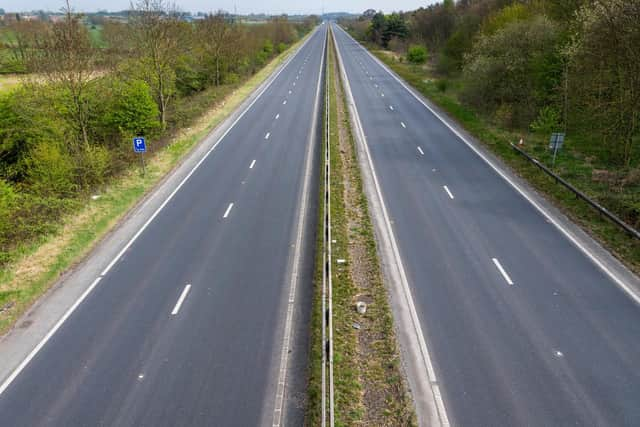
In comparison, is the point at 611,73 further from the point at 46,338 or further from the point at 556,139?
the point at 46,338

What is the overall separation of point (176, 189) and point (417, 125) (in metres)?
19.5

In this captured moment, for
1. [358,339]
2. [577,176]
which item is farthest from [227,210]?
[577,176]

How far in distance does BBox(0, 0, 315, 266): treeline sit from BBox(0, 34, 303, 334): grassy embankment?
70 centimetres

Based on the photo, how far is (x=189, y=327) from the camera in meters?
11.6

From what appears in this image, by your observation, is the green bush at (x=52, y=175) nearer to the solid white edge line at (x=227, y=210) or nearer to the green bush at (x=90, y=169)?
the green bush at (x=90, y=169)

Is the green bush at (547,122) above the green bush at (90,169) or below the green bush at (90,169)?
above

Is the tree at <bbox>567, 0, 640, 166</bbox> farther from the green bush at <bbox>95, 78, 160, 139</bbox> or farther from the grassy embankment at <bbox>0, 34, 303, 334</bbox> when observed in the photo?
the green bush at <bbox>95, 78, 160, 139</bbox>

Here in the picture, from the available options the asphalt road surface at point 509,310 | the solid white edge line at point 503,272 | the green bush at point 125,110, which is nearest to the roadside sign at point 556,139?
the asphalt road surface at point 509,310

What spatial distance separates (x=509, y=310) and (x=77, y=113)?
2635 centimetres

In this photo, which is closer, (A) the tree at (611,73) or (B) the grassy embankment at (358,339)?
(B) the grassy embankment at (358,339)

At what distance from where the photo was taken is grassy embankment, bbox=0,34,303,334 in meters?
13.0

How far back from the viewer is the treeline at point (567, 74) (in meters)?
21.6

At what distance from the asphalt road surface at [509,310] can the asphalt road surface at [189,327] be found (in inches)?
147

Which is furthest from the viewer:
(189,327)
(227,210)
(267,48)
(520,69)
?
(267,48)
